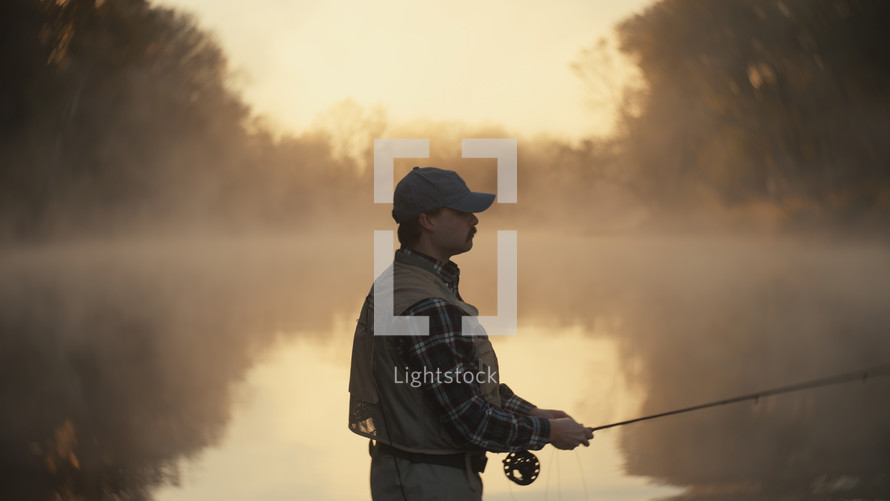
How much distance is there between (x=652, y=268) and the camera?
7035 millimetres

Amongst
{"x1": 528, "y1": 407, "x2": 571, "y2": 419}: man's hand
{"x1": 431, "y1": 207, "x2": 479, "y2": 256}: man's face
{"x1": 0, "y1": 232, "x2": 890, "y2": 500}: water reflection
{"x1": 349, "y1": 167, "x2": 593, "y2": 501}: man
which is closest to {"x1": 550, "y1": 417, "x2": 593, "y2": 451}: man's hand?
{"x1": 349, "y1": 167, "x2": 593, "y2": 501}: man

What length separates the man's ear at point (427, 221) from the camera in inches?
55.3

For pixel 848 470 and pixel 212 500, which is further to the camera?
pixel 848 470

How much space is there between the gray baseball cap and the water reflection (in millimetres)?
2329

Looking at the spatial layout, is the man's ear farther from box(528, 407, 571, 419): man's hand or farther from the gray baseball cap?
box(528, 407, 571, 419): man's hand

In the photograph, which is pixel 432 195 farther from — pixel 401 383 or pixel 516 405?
pixel 516 405

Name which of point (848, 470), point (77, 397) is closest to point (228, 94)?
point (77, 397)

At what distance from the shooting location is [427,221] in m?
1.41

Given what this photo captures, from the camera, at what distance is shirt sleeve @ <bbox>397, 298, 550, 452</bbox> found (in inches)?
51.1

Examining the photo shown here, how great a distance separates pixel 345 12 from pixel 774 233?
386cm

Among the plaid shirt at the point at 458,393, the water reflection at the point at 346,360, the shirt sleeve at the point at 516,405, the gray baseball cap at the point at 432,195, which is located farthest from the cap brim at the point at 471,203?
the water reflection at the point at 346,360

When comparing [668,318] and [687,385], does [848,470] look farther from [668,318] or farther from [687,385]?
[668,318]

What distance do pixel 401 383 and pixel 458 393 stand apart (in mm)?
101

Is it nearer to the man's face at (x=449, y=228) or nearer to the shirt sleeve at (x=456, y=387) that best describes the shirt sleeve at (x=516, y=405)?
the shirt sleeve at (x=456, y=387)
